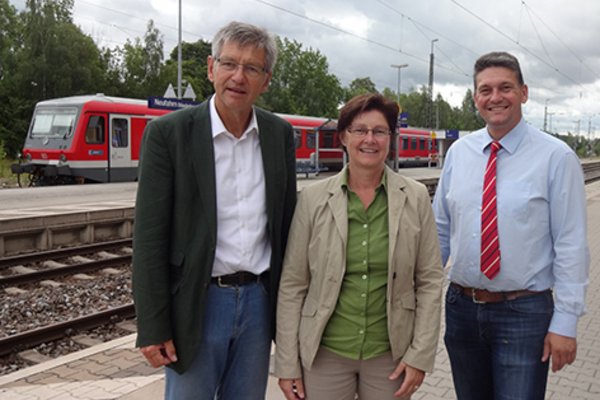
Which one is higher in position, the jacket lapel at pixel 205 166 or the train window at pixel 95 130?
the train window at pixel 95 130

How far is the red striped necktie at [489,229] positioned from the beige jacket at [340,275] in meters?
0.29

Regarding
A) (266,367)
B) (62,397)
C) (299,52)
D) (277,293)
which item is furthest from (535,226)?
(299,52)

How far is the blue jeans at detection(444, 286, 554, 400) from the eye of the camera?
105 inches

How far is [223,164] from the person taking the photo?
8.15ft

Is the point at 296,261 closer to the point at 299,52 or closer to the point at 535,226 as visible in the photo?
the point at 535,226

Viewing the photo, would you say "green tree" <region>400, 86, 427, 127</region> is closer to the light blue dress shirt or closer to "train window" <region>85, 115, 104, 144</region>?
"train window" <region>85, 115, 104, 144</region>

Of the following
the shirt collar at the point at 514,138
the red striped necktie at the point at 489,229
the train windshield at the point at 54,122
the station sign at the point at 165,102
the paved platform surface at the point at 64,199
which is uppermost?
the station sign at the point at 165,102

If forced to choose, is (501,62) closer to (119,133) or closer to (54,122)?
(119,133)

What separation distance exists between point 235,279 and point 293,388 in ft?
1.83

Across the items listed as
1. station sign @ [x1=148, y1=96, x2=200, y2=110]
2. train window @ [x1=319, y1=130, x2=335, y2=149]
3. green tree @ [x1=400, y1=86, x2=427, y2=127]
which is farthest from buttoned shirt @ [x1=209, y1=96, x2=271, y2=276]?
green tree @ [x1=400, y1=86, x2=427, y2=127]

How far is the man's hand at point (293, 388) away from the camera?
8.47 ft

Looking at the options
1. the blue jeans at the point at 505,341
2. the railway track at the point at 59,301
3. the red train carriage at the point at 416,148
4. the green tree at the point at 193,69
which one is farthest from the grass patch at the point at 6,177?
the green tree at the point at 193,69

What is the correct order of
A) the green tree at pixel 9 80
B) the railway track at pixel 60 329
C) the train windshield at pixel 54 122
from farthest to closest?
the green tree at pixel 9 80 → the train windshield at pixel 54 122 → the railway track at pixel 60 329

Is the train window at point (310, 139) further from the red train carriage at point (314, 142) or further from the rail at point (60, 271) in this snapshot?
the rail at point (60, 271)
